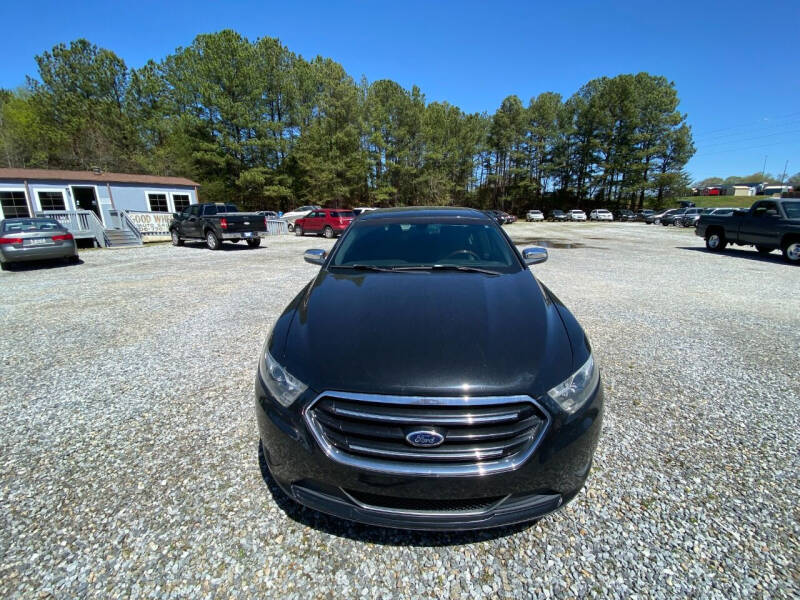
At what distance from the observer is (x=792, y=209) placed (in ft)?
32.8

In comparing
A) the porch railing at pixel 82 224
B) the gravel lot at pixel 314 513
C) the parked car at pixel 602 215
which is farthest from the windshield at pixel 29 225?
the parked car at pixel 602 215

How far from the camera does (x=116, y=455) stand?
2.32m

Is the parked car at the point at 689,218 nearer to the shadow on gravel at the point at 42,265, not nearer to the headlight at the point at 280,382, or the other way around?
the headlight at the point at 280,382

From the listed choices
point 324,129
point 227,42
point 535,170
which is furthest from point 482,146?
point 227,42

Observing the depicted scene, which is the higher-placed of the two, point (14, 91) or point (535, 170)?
point (14, 91)

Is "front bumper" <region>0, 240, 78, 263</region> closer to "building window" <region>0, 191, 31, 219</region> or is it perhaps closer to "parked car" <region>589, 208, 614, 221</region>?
"building window" <region>0, 191, 31, 219</region>

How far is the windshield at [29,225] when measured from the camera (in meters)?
9.48

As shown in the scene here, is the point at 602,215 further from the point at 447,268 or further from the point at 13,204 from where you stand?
the point at 13,204

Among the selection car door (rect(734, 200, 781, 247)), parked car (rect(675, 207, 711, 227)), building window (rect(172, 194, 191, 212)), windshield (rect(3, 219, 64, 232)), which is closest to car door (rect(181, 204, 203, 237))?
windshield (rect(3, 219, 64, 232))

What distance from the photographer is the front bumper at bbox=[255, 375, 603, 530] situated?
4.69 ft

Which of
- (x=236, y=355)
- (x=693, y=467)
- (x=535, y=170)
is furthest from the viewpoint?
(x=535, y=170)

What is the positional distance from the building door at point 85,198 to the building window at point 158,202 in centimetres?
271

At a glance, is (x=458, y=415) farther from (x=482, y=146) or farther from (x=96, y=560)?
(x=482, y=146)

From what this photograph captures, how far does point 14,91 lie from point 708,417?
57.4 metres
